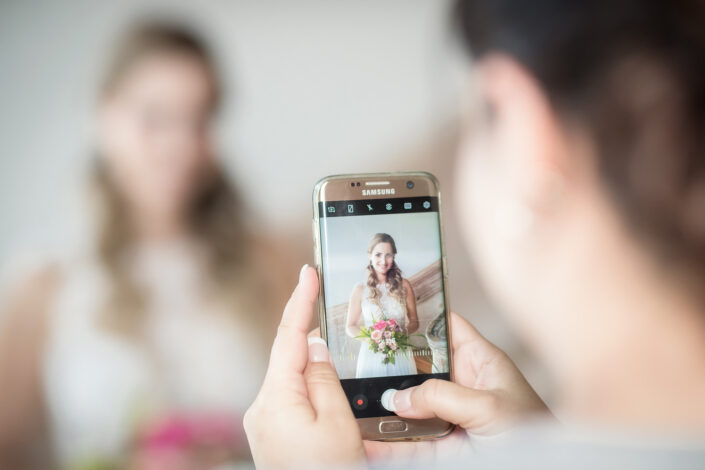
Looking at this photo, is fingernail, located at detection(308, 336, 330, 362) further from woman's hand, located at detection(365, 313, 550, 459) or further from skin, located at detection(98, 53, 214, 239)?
skin, located at detection(98, 53, 214, 239)

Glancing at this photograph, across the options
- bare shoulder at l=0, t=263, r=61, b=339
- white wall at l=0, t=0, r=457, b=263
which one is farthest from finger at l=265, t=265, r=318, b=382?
bare shoulder at l=0, t=263, r=61, b=339

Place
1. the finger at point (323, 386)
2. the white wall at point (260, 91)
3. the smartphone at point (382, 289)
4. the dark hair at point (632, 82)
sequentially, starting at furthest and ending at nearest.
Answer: the white wall at point (260, 91), the smartphone at point (382, 289), the finger at point (323, 386), the dark hair at point (632, 82)

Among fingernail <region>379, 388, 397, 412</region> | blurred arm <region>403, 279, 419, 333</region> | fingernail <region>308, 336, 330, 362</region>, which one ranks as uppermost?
blurred arm <region>403, 279, 419, 333</region>

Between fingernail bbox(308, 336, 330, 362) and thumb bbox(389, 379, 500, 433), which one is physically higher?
fingernail bbox(308, 336, 330, 362)

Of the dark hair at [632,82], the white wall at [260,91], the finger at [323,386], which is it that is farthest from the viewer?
the white wall at [260,91]

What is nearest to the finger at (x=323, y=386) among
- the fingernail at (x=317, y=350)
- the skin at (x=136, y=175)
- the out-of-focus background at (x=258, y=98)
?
the fingernail at (x=317, y=350)

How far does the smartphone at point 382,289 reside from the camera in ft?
1.78

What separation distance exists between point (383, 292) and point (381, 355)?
69 mm

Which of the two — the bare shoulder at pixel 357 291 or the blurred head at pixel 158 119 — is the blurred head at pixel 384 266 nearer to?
the bare shoulder at pixel 357 291

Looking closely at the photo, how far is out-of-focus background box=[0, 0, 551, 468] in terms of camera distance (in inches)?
26.4

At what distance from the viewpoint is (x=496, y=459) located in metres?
0.27

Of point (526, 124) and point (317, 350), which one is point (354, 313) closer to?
point (317, 350)

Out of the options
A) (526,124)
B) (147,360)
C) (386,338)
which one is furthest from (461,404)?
(147,360)

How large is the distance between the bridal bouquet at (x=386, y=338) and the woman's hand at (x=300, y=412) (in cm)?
6
